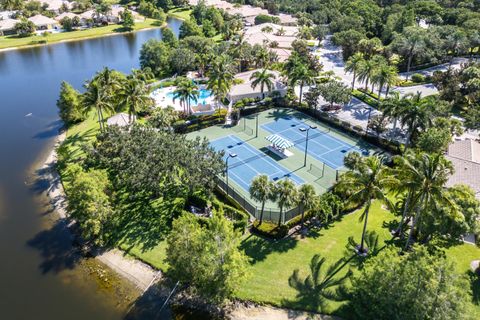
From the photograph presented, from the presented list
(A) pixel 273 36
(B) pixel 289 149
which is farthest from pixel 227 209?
(A) pixel 273 36

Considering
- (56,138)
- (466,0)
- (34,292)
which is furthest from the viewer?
(466,0)

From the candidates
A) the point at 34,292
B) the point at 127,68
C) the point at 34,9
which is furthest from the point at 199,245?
the point at 34,9

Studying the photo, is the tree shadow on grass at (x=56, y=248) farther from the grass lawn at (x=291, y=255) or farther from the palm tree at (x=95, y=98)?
the palm tree at (x=95, y=98)

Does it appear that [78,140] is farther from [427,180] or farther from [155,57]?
[427,180]

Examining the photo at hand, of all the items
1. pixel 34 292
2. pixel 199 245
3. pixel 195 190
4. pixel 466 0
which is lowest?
pixel 34 292

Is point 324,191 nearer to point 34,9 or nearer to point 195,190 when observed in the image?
point 195,190

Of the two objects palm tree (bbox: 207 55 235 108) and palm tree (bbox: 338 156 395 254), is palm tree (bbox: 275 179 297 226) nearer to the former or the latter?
palm tree (bbox: 338 156 395 254)

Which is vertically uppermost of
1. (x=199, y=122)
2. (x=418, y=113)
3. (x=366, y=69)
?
(x=366, y=69)

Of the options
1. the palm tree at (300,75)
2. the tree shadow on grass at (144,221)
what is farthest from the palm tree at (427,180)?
the palm tree at (300,75)
